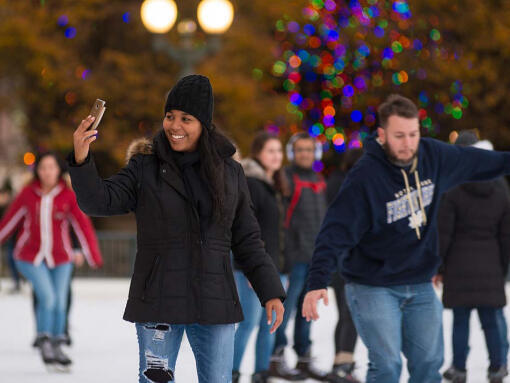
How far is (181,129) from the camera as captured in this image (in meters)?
4.52

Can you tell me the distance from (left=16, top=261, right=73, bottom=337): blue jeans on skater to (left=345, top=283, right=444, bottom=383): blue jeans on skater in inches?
166

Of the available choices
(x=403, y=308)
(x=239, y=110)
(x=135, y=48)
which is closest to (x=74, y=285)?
(x=239, y=110)

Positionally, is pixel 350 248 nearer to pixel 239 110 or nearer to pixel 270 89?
pixel 239 110

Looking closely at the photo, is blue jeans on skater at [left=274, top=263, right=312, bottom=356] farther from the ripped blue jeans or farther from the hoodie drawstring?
the ripped blue jeans

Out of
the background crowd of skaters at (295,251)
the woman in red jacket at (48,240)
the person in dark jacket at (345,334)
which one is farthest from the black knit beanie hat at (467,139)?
the woman in red jacket at (48,240)

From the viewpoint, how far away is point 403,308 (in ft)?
18.1

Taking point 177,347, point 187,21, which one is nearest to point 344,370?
point 177,347

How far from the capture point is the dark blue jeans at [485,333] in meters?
7.87

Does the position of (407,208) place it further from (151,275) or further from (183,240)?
(151,275)

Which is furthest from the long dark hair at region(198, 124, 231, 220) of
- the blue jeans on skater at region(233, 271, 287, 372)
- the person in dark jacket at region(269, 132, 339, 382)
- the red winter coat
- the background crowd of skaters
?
the red winter coat

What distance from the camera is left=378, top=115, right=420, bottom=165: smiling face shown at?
543 centimetres

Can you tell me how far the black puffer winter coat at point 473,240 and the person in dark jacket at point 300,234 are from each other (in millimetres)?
1101

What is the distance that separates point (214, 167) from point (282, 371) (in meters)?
4.10

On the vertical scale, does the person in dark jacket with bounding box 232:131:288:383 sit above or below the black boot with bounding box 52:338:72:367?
above
